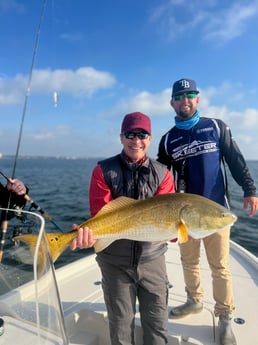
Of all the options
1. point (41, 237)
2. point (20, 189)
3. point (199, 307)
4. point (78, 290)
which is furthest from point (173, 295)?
point (41, 237)

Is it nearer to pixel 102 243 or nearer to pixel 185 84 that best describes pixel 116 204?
pixel 102 243

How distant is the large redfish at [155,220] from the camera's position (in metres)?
2.75

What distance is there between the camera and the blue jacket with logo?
12.4 ft

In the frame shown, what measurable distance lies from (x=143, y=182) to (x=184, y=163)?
1.00 metres

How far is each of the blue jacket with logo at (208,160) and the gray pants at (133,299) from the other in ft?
4.04

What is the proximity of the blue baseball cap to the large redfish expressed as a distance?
5.09 feet

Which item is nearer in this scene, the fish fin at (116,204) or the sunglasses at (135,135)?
the fish fin at (116,204)

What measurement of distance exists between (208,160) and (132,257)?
61.8 inches

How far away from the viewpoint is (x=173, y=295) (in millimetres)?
4500

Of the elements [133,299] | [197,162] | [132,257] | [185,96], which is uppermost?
[185,96]

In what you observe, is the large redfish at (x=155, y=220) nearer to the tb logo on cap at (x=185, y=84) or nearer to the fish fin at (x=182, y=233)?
the fish fin at (x=182, y=233)

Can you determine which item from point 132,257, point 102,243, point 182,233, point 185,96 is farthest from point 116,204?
point 185,96

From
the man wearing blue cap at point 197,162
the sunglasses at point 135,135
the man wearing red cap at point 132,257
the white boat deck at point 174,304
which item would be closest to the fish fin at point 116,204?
the man wearing red cap at point 132,257

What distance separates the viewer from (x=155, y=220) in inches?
108
